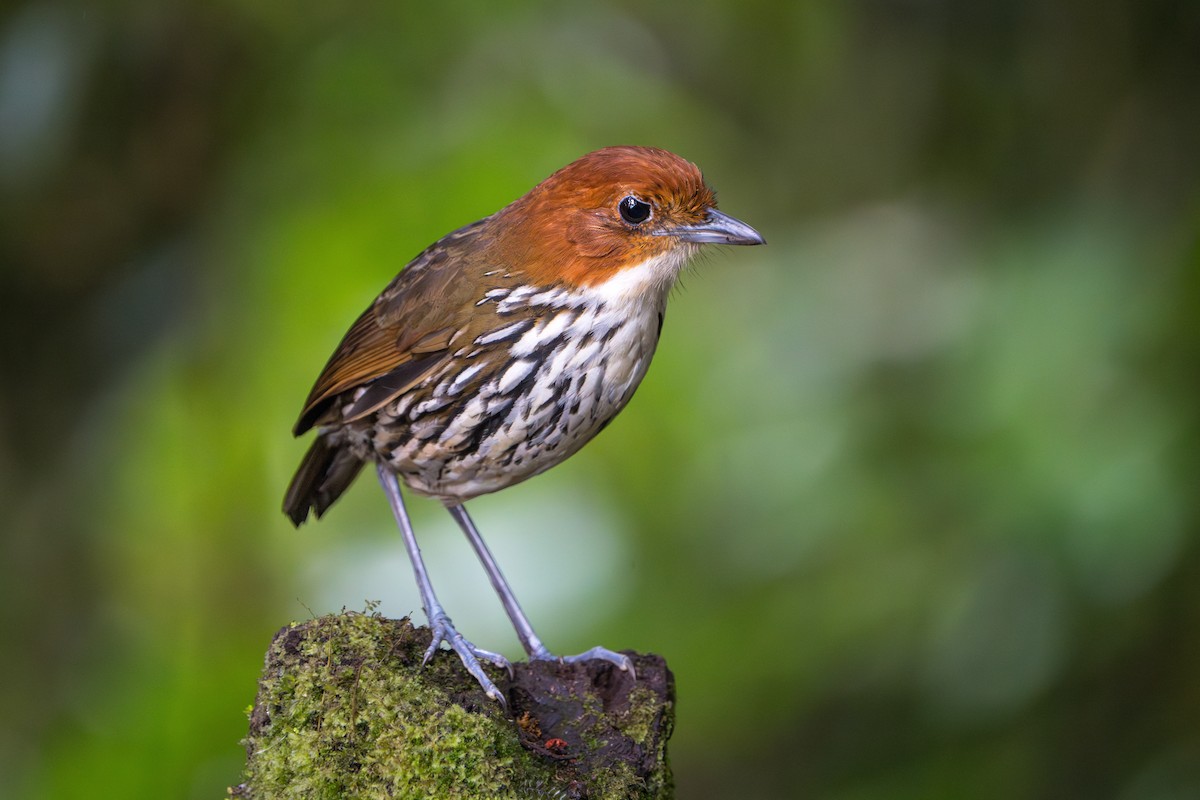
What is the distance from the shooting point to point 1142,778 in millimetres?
3613

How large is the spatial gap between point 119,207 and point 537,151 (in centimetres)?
155

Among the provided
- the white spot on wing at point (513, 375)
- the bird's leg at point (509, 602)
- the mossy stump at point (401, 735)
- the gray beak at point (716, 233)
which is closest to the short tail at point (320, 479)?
the bird's leg at point (509, 602)

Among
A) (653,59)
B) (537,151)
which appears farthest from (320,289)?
(653,59)

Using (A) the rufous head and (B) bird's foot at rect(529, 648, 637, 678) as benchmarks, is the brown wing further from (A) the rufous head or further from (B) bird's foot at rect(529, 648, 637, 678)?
(B) bird's foot at rect(529, 648, 637, 678)

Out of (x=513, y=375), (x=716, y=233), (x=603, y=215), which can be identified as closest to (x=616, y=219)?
(x=603, y=215)

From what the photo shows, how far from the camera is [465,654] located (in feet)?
8.57

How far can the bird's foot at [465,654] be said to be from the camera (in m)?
2.55

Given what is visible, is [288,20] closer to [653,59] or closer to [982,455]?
[653,59]

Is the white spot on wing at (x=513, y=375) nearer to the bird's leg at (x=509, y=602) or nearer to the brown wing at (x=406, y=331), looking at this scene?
the brown wing at (x=406, y=331)

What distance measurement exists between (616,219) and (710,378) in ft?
4.23

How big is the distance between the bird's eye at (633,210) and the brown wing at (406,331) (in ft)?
1.26

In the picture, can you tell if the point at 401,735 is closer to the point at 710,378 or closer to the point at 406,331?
the point at 406,331

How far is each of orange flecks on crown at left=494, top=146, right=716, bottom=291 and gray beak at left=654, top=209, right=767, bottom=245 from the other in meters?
0.02

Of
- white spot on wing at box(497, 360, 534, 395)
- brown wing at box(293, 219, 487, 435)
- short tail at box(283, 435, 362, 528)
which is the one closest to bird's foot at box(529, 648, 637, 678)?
white spot on wing at box(497, 360, 534, 395)
